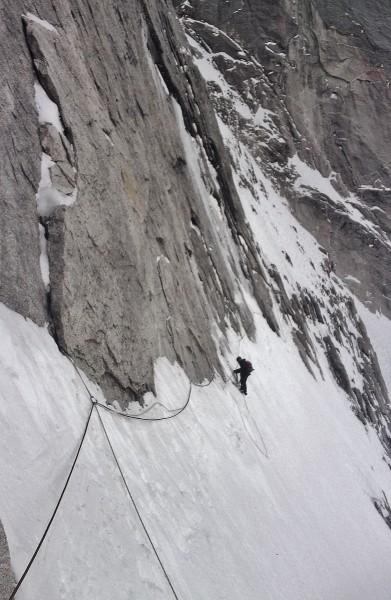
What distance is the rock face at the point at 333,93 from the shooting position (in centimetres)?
3631

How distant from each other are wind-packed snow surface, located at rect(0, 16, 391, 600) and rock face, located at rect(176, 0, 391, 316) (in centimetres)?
2360

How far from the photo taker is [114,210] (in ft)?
25.6

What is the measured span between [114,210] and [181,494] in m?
3.85

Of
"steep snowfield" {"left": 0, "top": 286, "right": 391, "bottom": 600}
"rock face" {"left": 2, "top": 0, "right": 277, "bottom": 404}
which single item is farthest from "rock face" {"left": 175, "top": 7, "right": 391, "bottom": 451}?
"steep snowfield" {"left": 0, "top": 286, "right": 391, "bottom": 600}

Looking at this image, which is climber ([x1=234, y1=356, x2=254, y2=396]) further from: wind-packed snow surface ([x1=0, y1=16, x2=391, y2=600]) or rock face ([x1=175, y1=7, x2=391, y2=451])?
rock face ([x1=175, y1=7, x2=391, y2=451])

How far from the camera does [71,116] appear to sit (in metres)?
7.13

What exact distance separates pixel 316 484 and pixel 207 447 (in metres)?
5.06

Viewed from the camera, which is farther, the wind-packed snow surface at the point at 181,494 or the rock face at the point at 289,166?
the rock face at the point at 289,166

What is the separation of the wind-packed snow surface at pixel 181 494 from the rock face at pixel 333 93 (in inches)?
929

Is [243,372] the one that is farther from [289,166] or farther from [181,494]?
[289,166]

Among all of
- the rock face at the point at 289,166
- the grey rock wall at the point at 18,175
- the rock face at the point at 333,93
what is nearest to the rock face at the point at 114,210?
the grey rock wall at the point at 18,175

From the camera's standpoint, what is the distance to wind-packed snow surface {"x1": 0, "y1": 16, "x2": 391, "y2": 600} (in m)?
4.31

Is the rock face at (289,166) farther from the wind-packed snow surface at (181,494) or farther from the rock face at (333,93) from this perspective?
the wind-packed snow surface at (181,494)

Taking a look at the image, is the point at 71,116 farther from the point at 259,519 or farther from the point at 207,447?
the point at 259,519
